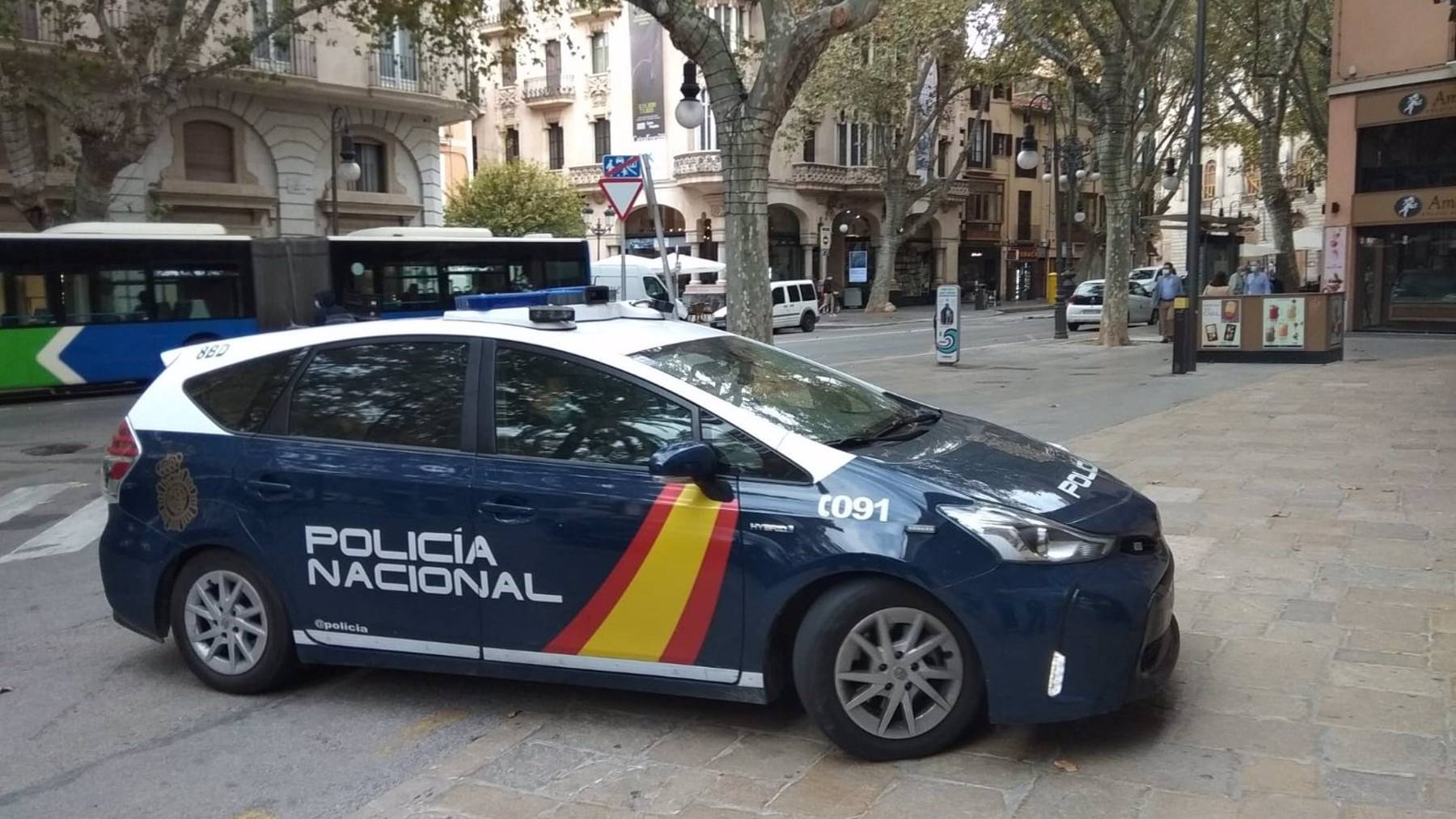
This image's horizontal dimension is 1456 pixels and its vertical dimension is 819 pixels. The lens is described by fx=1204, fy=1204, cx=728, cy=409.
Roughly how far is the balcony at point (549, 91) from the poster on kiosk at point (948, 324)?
31.7 meters

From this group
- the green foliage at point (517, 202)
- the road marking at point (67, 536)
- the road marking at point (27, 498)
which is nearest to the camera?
the road marking at point (67, 536)

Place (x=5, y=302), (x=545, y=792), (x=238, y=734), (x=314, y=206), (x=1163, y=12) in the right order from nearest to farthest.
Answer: (x=545, y=792)
(x=238, y=734)
(x=5, y=302)
(x=1163, y=12)
(x=314, y=206)

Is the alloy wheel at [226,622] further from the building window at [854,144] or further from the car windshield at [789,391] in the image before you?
the building window at [854,144]

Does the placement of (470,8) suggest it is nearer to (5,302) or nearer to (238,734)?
(5,302)

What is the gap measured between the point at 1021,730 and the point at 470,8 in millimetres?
19864

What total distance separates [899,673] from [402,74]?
30.9 metres

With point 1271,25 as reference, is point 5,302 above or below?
below

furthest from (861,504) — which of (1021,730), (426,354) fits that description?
(426,354)

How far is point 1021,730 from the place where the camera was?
13.8 feet

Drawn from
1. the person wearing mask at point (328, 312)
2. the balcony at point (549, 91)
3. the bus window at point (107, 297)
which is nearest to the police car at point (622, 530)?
the person wearing mask at point (328, 312)

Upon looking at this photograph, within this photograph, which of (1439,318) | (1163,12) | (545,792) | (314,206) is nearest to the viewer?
(545,792)

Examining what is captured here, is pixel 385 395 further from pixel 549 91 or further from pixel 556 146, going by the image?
pixel 556 146

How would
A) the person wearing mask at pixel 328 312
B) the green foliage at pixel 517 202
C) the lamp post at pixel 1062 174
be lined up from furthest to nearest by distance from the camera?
the green foliage at pixel 517 202 → the lamp post at pixel 1062 174 → the person wearing mask at pixel 328 312

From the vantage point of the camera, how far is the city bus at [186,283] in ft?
57.1
